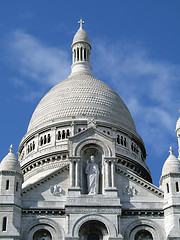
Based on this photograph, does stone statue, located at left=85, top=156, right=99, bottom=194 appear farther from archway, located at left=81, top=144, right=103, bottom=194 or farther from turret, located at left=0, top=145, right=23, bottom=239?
turret, located at left=0, top=145, right=23, bottom=239

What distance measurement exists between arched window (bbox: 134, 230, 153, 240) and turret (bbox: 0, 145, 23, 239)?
8.25 meters

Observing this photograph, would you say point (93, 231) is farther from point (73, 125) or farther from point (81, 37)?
point (81, 37)

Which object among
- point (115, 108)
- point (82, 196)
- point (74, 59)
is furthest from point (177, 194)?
point (74, 59)

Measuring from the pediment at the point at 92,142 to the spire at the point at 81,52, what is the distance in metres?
25.8

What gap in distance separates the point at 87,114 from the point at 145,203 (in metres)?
18.3

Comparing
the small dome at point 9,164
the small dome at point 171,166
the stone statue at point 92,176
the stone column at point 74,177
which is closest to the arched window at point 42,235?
the stone column at point 74,177

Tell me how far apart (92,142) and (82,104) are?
16316 mm

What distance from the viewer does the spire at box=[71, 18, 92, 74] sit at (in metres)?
73.8

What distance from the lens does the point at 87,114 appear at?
62.5 m

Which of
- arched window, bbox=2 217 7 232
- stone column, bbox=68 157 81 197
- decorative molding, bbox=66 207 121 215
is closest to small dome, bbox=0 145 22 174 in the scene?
stone column, bbox=68 157 81 197

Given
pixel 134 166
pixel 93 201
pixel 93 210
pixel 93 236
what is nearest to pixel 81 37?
pixel 134 166

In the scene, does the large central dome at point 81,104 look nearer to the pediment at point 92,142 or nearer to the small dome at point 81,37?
the small dome at point 81,37

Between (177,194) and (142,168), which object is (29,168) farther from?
(177,194)

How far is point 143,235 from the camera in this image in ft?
147
